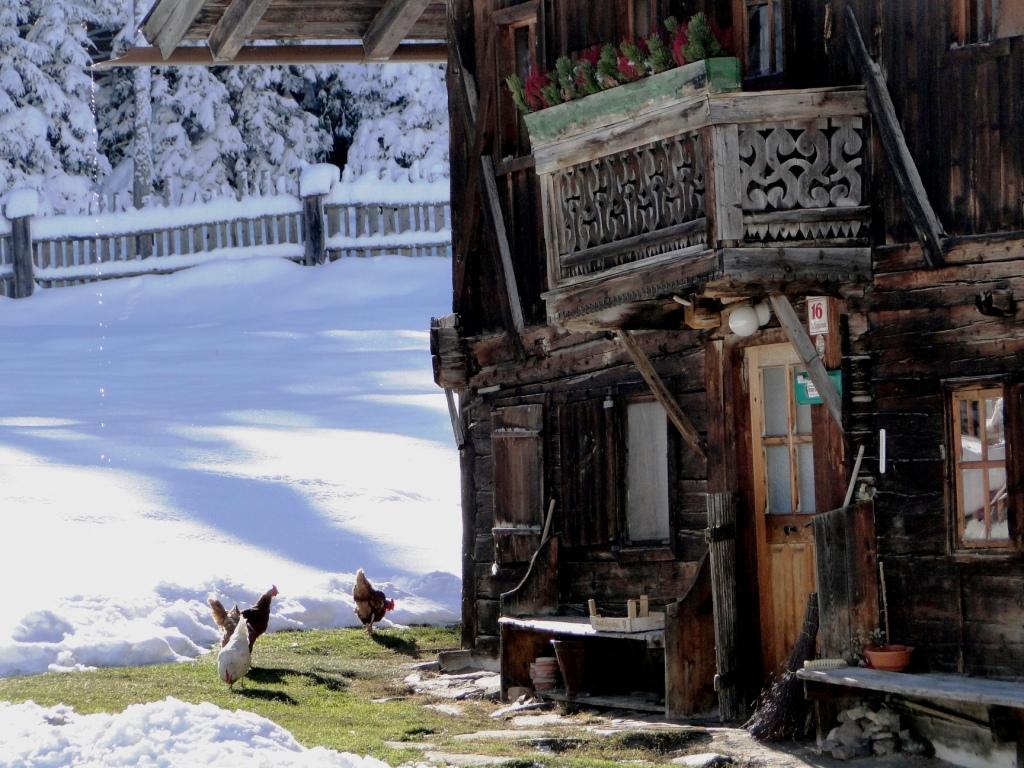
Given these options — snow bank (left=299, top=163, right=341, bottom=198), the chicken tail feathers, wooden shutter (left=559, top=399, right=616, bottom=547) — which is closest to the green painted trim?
wooden shutter (left=559, top=399, right=616, bottom=547)

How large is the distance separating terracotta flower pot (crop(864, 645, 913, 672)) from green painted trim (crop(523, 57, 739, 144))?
3897mm

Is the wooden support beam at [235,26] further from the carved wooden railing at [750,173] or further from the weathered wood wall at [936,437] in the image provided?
the weathered wood wall at [936,437]

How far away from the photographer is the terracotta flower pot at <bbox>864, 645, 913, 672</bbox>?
479 inches

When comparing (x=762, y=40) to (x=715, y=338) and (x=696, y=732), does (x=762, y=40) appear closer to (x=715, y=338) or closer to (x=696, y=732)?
(x=715, y=338)

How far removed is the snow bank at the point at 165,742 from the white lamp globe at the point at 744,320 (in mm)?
Result: 4378

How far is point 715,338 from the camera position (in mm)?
14461

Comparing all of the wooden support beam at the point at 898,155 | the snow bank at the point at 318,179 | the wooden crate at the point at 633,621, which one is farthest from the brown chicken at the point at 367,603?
the snow bank at the point at 318,179

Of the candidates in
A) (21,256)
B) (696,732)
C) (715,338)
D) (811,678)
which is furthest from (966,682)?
(21,256)

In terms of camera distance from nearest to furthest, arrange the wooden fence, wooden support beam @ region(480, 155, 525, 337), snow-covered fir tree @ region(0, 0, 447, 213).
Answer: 1. wooden support beam @ region(480, 155, 525, 337)
2. the wooden fence
3. snow-covered fir tree @ region(0, 0, 447, 213)

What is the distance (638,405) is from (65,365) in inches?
848

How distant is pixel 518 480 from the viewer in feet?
57.1

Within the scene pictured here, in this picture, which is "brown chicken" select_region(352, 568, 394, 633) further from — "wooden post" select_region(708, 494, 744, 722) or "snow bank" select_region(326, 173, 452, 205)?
"snow bank" select_region(326, 173, 452, 205)

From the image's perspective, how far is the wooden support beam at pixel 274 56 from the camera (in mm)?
19125

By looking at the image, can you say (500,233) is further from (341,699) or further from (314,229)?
(314,229)
